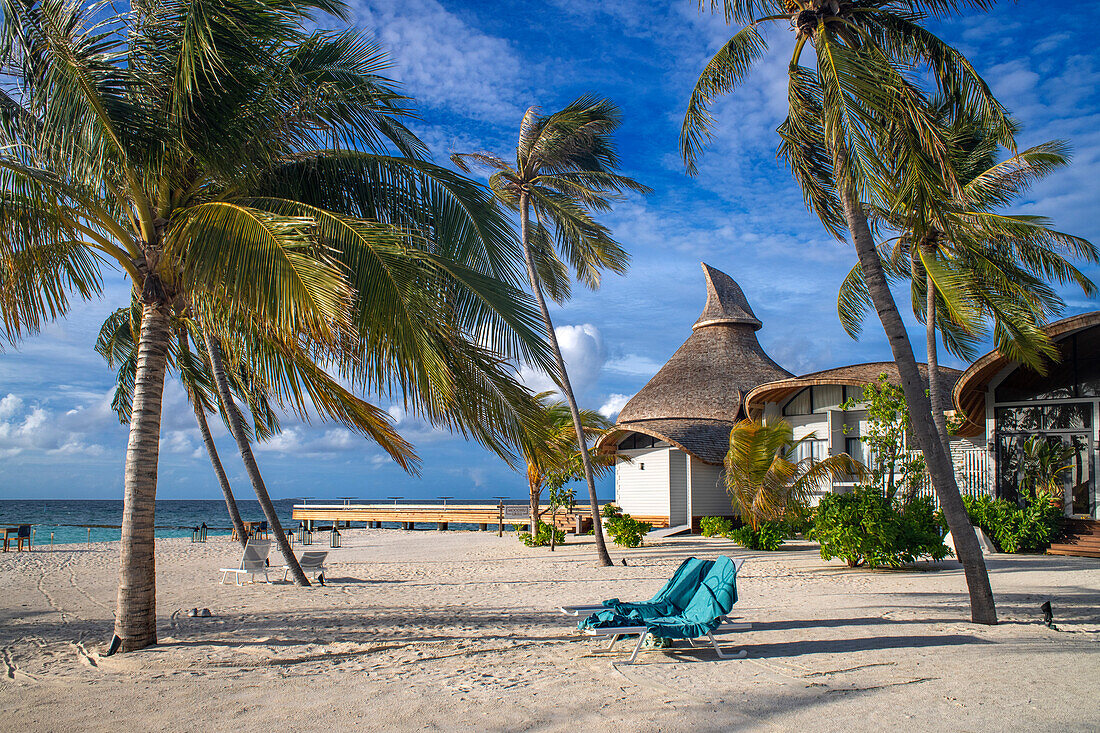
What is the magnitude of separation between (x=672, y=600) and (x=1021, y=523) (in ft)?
36.8

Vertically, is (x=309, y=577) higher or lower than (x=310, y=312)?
lower

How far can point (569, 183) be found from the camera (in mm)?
14984

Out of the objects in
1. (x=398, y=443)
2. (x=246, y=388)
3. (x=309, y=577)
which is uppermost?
(x=246, y=388)

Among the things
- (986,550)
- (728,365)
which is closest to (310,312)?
(986,550)

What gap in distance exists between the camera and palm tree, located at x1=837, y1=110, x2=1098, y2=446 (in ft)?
34.7

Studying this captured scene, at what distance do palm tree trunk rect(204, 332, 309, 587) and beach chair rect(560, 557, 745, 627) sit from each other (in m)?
5.63

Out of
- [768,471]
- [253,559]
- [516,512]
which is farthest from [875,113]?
[516,512]

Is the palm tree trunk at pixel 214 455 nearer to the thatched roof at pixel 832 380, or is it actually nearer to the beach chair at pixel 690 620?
the beach chair at pixel 690 620

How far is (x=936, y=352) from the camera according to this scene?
1456 cm

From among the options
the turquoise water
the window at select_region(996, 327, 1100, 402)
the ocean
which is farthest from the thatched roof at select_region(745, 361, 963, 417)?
the turquoise water

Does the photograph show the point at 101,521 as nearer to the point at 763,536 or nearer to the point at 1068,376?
the point at 763,536

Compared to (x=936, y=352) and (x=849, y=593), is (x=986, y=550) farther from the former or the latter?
(x=849, y=593)

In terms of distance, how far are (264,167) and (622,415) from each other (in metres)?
21.9

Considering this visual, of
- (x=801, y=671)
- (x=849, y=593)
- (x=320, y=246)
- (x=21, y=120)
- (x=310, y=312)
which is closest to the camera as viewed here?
(x=310, y=312)
